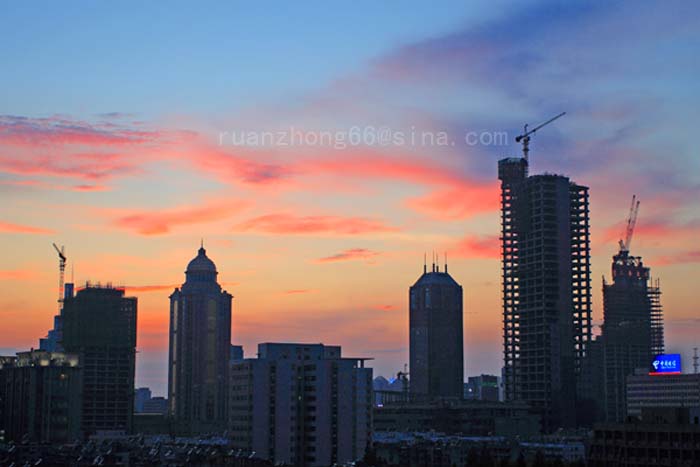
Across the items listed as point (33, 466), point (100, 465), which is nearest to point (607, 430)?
point (100, 465)

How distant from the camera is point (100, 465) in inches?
7756

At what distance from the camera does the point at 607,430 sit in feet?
650

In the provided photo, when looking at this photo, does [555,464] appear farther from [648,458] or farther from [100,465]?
[100,465]

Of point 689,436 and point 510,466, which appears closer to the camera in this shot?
point 689,436

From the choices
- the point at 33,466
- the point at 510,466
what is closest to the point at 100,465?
the point at 33,466

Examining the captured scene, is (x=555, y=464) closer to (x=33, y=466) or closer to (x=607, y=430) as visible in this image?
(x=607, y=430)

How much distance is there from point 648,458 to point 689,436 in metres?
10.2

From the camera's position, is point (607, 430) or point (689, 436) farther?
point (607, 430)

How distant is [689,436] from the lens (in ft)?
586

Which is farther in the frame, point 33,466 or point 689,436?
point 33,466

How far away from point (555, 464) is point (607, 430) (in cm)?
1200

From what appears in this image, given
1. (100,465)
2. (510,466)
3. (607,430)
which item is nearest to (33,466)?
(100,465)

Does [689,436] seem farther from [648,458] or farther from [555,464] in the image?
[555,464]

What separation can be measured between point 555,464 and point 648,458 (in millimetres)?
16416
